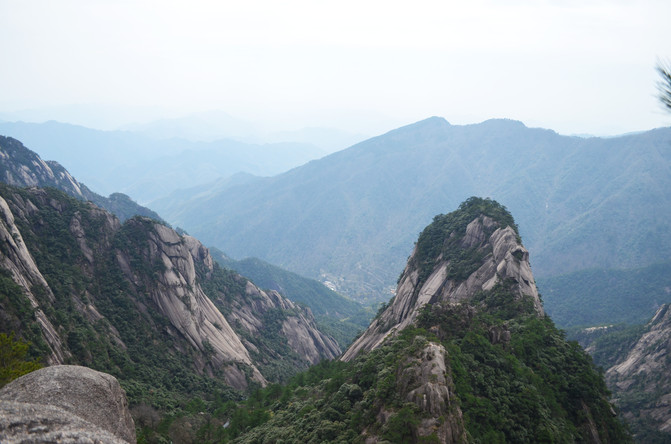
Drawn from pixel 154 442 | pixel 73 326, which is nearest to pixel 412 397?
pixel 154 442

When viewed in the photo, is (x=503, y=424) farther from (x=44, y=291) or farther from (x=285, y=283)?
(x=285, y=283)

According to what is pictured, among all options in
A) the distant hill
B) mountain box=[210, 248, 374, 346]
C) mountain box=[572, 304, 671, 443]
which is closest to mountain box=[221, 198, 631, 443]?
mountain box=[572, 304, 671, 443]

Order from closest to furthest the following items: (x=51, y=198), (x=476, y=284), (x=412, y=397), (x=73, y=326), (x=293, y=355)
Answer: (x=412, y=397) < (x=73, y=326) < (x=476, y=284) < (x=51, y=198) < (x=293, y=355)

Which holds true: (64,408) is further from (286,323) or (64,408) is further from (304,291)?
(304,291)

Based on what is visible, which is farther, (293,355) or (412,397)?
(293,355)

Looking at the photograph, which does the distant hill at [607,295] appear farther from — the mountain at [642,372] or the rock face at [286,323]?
the rock face at [286,323]

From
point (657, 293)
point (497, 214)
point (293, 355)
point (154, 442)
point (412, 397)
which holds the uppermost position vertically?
point (497, 214)

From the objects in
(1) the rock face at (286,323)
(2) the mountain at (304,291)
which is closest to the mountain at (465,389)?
(1) the rock face at (286,323)
